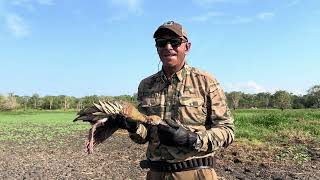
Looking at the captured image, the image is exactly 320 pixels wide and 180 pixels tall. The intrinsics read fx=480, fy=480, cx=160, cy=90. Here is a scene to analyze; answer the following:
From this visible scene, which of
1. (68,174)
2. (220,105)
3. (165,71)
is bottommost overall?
(68,174)

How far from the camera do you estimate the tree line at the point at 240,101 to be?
90.5 meters

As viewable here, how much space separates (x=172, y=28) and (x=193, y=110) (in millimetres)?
608

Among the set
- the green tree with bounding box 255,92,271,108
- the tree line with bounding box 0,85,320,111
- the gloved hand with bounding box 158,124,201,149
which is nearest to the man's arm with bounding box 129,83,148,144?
the gloved hand with bounding box 158,124,201,149

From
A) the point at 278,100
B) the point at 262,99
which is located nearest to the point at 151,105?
the point at 278,100

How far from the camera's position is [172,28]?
3441 millimetres

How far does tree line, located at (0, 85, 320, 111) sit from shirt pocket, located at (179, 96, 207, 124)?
8399cm

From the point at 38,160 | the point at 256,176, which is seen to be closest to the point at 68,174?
the point at 38,160

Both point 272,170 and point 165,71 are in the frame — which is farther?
point 272,170

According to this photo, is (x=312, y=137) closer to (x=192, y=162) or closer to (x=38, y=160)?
(x=38, y=160)

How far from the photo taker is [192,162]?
343 cm

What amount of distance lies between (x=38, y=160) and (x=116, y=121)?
10.6 metres

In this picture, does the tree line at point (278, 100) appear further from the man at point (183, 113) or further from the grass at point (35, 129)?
the man at point (183, 113)

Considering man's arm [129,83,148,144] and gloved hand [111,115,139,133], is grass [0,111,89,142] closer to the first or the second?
man's arm [129,83,148,144]

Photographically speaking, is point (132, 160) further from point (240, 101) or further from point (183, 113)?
point (240, 101)
